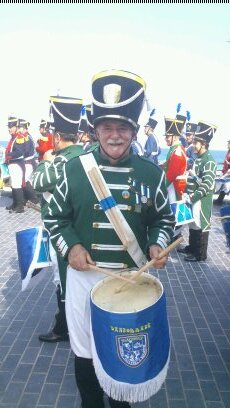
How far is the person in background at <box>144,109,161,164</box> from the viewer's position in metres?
12.3

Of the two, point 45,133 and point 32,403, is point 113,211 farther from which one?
point 45,133

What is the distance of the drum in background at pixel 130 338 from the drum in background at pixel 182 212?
12.5 ft

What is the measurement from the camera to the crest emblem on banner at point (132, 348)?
6.40 feet

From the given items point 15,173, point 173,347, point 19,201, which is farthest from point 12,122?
point 173,347

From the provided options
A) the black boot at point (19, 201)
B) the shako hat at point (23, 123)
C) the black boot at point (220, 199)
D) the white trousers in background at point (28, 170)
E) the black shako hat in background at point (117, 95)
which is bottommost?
the black boot at point (220, 199)

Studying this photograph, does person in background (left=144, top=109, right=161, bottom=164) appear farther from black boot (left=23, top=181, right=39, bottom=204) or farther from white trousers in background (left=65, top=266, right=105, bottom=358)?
white trousers in background (left=65, top=266, right=105, bottom=358)

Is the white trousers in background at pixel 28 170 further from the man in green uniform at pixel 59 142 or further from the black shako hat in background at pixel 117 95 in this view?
the black shako hat in background at pixel 117 95

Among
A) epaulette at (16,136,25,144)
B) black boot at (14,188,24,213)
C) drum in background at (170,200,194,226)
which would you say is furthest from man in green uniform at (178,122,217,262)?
epaulette at (16,136,25,144)

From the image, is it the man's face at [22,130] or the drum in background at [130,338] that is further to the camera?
the man's face at [22,130]

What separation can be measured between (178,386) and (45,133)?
8.80 m

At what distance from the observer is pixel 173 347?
3.93 metres

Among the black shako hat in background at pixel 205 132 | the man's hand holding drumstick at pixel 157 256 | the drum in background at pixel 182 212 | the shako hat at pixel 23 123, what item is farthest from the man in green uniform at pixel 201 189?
the shako hat at pixel 23 123

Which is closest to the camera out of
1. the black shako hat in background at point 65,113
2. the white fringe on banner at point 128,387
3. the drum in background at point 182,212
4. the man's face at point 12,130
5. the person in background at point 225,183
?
the white fringe on banner at point 128,387

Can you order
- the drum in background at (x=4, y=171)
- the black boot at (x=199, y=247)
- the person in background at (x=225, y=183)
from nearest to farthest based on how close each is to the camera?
1. the black boot at (x=199, y=247)
2. the person in background at (x=225, y=183)
3. the drum in background at (x=4, y=171)
